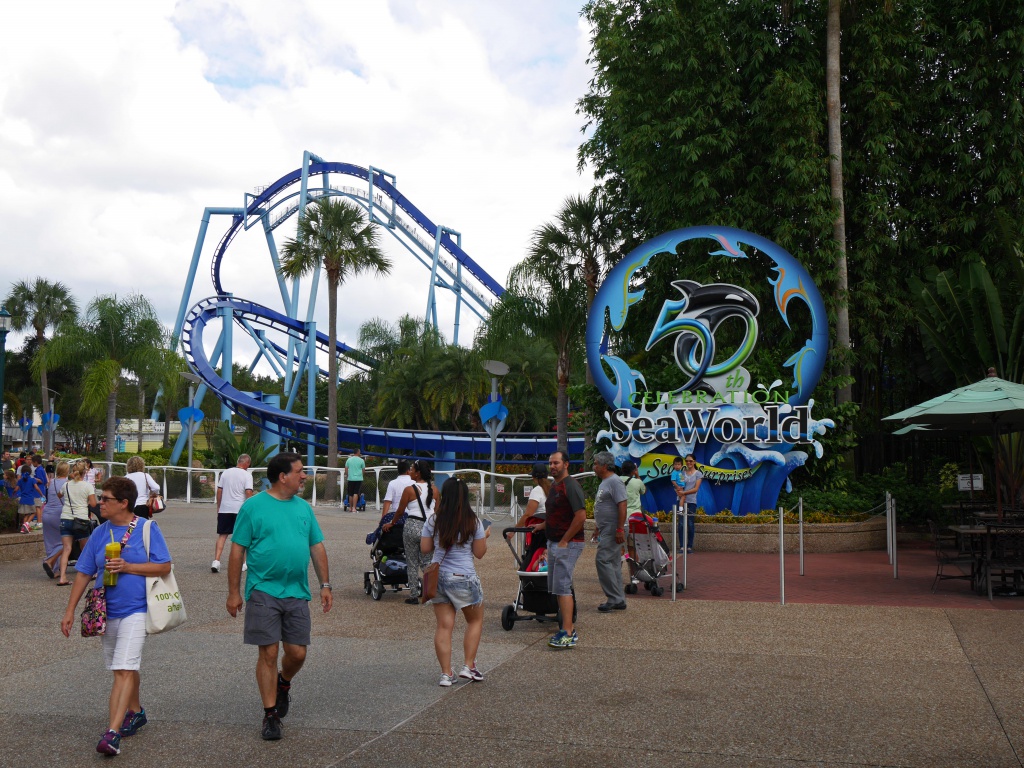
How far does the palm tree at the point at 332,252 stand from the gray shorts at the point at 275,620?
24377mm

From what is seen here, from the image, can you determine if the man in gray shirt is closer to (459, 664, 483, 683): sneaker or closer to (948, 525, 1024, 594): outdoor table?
(459, 664, 483, 683): sneaker

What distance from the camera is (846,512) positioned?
18.0 m

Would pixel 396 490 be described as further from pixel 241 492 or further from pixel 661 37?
pixel 661 37

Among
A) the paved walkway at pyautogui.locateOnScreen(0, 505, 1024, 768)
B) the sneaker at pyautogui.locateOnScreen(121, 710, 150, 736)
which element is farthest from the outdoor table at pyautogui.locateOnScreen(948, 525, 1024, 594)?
the sneaker at pyautogui.locateOnScreen(121, 710, 150, 736)

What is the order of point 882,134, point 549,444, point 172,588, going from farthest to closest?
point 549,444
point 882,134
point 172,588

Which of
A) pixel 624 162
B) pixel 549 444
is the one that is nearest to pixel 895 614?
pixel 624 162

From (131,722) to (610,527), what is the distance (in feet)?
17.5

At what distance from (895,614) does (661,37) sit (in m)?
14.8

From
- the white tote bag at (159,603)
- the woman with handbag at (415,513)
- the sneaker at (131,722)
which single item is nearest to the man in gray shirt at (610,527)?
the woman with handbag at (415,513)

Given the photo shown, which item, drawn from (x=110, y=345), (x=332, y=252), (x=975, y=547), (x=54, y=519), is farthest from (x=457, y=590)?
(x=110, y=345)

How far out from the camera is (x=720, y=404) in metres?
18.2

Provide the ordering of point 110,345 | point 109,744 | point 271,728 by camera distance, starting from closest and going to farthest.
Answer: point 109,744 → point 271,728 → point 110,345

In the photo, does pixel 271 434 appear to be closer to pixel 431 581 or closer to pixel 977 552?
pixel 977 552

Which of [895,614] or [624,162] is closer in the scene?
[895,614]
